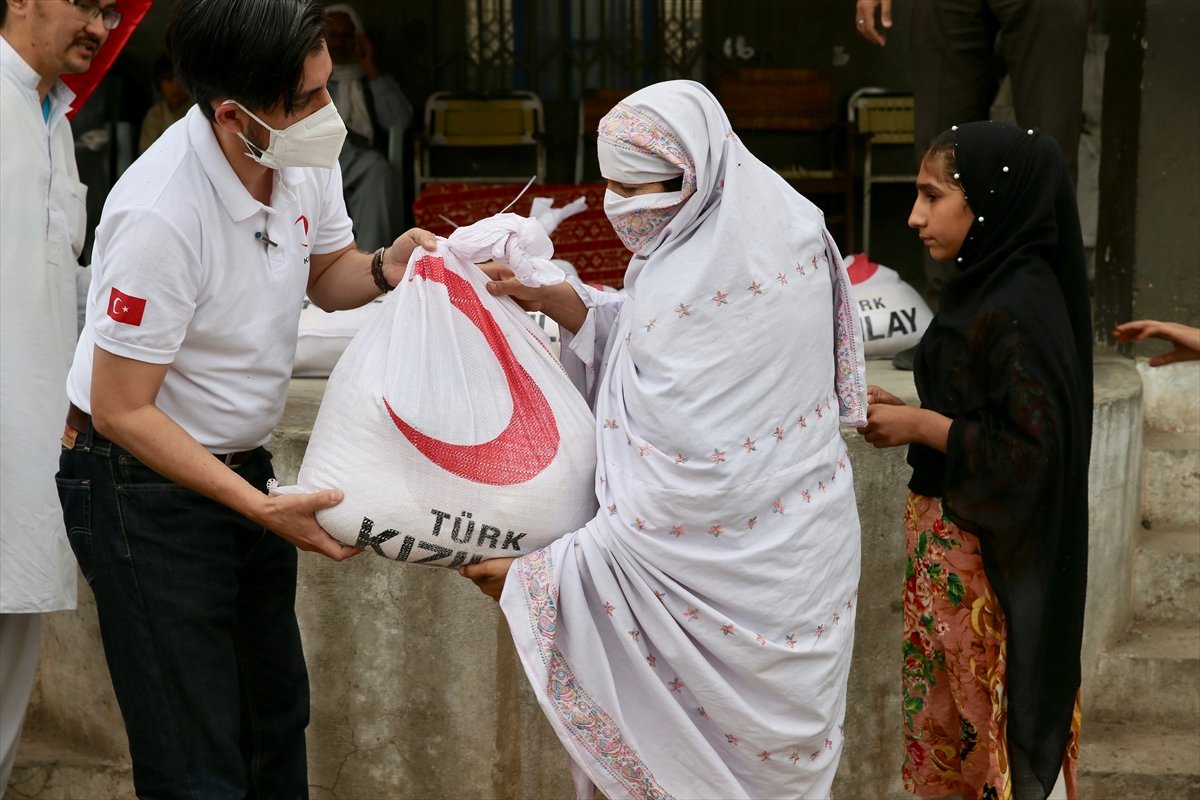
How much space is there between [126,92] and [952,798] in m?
5.63

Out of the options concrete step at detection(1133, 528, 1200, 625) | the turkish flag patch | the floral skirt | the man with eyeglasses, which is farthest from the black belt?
concrete step at detection(1133, 528, 1200, 625)

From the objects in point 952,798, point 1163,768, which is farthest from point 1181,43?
point 952,798

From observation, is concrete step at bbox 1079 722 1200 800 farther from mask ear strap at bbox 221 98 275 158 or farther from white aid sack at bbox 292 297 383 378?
mask ear strap at bbox 221 98 275 158

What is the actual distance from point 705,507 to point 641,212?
1.55 feet

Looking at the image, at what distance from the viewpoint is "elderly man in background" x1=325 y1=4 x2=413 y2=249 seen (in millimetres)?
6344

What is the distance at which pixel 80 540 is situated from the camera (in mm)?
2178

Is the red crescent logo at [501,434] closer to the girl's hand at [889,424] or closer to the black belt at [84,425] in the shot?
the black belt at [84,425]

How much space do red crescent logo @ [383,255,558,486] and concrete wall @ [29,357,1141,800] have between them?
981mm

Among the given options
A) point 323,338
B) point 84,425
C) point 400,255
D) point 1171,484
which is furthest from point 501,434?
point 1171,484

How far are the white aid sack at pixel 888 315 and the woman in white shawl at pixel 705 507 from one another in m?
1.86

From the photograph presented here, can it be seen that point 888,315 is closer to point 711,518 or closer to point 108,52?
point 711,518

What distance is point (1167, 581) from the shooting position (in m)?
3.61

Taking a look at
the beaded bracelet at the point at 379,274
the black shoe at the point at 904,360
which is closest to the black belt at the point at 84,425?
the beaded bracelet at the point at 379,274

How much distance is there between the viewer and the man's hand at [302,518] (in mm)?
2102
